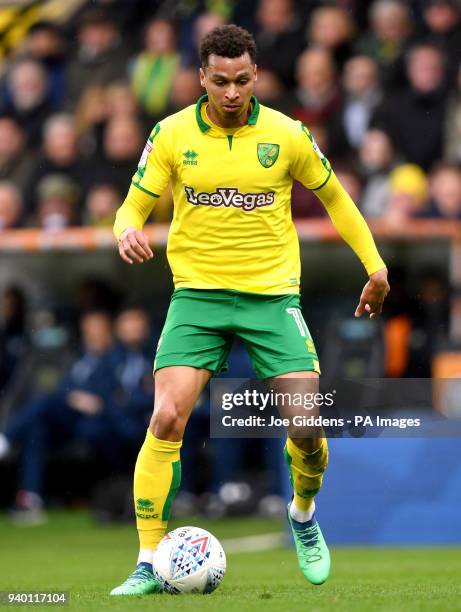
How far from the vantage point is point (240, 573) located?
311 inches

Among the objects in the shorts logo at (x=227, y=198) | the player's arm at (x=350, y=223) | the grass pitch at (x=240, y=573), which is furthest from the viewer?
the player's arm at (x=350, y=223)

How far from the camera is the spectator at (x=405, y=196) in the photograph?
10.9 m

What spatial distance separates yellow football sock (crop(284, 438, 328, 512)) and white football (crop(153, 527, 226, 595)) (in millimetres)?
619

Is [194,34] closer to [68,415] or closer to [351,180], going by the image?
[351,180]

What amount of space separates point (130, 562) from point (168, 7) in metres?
7.74

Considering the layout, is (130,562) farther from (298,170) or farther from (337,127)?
(337,127)

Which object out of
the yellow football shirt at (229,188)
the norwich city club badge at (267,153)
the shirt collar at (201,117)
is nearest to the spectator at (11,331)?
the yellow football shirt at (229,188)

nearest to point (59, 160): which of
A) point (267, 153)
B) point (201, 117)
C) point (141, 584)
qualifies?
point (201, 117)

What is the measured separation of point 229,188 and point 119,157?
259 inches

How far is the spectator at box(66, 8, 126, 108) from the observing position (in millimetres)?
14609

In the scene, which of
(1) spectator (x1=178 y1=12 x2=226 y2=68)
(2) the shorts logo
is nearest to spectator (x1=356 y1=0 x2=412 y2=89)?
(1) spectator (x1=178 y1=12 x2=226 y2=68)

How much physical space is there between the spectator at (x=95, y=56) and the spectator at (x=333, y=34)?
7.73 feet

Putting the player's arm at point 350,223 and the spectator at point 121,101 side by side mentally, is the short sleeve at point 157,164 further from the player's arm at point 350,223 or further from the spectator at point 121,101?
the spectator at point 121,101

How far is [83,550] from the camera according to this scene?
9.83 meters
